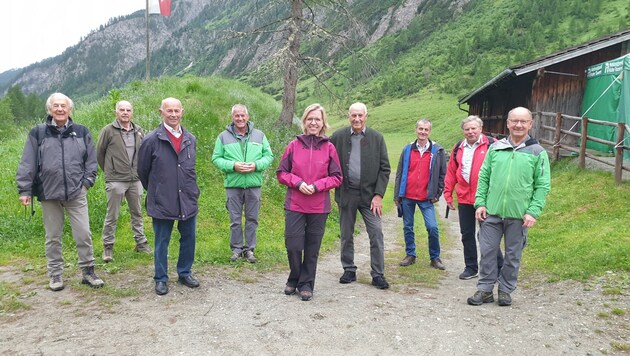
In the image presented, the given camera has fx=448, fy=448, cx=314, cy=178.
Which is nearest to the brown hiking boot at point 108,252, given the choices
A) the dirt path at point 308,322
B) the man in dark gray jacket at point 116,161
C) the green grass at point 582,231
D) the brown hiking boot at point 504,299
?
the man in dark gray jacket at point 116,161

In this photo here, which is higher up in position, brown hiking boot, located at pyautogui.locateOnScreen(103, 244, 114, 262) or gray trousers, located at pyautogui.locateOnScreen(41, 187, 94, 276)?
gray trousers, located at pyautogui.locateOnScreen(41, 187, 94, 276)

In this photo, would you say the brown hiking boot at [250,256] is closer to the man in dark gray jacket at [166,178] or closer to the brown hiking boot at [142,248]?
the brown hiking boot at [142,248]

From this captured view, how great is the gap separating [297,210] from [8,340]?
2.83m

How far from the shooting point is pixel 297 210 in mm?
4902

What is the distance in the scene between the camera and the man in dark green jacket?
17.5 feet

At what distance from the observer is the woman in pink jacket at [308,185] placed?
16.1 feet

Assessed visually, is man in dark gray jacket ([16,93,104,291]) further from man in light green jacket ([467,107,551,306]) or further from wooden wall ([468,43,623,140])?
wooden wall ([468,43,623,140])

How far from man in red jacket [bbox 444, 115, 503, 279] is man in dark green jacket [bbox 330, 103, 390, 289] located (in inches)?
56.1

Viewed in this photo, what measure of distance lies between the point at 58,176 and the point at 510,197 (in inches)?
192

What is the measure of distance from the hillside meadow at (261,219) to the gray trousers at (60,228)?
54 cm

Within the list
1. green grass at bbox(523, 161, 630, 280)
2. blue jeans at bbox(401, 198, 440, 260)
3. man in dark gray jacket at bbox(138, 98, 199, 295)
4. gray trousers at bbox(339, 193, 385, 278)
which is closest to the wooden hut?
green grass at bbox(523, 161, 630, 280)

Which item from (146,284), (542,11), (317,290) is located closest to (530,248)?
(317,290)

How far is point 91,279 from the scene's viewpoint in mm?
5160

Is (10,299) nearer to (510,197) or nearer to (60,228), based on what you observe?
(60,228)
